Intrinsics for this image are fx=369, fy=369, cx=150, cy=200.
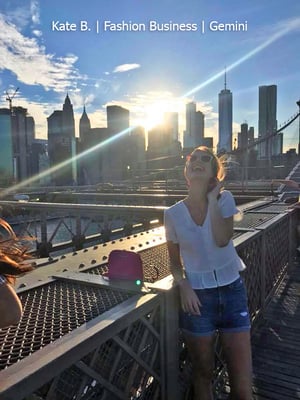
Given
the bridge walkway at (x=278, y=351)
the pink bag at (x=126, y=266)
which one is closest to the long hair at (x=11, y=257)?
the pink bag at (x=126, y=266)

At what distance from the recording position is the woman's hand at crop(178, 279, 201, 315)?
2.05 meters

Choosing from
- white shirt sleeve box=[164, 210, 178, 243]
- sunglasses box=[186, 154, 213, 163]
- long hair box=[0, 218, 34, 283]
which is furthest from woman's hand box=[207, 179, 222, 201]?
long hair box=[0, 218, 34, 283]

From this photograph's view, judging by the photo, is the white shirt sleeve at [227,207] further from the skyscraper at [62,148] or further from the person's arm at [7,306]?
the skyscraper at [62,148]

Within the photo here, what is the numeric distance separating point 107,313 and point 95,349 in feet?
0.80

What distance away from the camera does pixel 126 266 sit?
227 cm

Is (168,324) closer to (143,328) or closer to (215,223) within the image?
(143,328)

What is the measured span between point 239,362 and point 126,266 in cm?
84

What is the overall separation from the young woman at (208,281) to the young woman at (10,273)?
3.19ft

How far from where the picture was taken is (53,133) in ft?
344

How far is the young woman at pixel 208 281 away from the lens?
81.4 inches

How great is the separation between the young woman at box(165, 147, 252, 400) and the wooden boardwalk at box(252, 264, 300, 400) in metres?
1.12

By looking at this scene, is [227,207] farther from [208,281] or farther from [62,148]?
[62,148]

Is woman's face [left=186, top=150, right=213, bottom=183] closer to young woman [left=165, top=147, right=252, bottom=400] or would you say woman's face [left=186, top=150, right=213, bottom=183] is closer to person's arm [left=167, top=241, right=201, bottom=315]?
young woman [left=165, top=147, right=252, bottom=400]

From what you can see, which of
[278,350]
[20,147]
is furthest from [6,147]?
[278,350]
